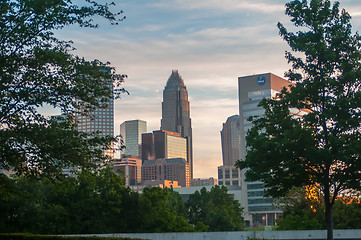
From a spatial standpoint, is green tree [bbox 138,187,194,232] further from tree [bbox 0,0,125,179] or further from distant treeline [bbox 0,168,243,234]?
tree [bbox 0,0,125,179]

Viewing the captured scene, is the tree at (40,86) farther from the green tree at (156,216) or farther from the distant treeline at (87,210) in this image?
the green tree at (156,216)

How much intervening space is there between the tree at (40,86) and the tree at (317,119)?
41.7 feet

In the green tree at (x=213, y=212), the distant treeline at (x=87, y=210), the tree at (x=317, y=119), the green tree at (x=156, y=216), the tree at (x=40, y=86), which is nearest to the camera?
the tree at (x=40, y=86)

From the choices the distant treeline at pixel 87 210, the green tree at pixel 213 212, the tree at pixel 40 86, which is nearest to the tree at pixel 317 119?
the tree at pixel 40 86

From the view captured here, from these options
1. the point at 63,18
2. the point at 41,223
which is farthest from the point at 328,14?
the point at 41,223

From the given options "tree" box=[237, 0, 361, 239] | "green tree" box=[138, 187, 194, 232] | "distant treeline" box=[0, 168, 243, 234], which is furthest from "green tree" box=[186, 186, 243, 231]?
"tree" box=[237, 0, 361, 239]

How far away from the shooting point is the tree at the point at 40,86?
921 inches

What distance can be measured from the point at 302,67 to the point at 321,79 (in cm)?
203

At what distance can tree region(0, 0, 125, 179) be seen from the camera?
23391 millimetres

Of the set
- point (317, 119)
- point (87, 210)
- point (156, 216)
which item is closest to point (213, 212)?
point (156, 216)

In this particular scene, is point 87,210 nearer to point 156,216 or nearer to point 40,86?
point 156,216

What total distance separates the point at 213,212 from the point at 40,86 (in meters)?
56.0

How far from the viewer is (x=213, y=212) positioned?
250ft

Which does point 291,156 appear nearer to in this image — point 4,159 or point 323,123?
point 323,123
